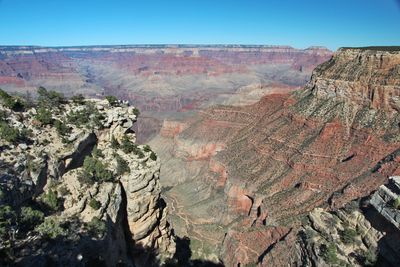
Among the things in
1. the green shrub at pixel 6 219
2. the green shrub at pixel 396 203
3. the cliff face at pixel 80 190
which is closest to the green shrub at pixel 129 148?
the cliff face at pixel 80 190

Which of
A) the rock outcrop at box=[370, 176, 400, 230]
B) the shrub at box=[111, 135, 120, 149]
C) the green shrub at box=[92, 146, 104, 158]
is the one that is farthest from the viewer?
the shrub at box=[111, 135, 120, 149]

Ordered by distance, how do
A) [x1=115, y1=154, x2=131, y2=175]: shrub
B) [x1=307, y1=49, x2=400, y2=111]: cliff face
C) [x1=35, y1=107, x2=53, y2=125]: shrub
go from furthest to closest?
[x1=307, y1=49, x2=400, y2=111]: cliff face < [x1=35, y1=107, x2=53, y2=125]: shrub < [x1=115, y1=154, x2=131, y2=175]: shrub

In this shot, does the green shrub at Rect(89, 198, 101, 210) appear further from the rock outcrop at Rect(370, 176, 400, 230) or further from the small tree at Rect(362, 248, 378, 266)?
the rock outcrop at Rect(370, 176, 400, 230)

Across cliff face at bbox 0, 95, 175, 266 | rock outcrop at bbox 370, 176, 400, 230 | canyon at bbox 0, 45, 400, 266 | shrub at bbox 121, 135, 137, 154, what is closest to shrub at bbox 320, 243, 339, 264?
canyon at bbox 0, 45, 400, 266

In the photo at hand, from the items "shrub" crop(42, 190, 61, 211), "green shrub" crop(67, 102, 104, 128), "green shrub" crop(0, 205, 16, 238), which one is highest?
"green shrub" crop(67, 102, 104, 128)

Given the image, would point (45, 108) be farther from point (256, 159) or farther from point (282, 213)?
point (256, 159)

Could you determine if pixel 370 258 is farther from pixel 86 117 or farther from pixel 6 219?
pixel 86 117
